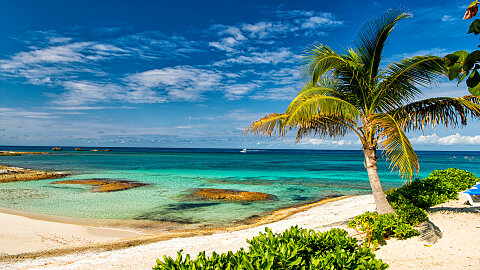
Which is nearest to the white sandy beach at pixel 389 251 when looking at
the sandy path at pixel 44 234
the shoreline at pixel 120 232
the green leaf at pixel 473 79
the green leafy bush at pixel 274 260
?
the sandy path at pixel 44 234

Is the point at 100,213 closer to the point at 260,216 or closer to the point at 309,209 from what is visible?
the point at 260,216

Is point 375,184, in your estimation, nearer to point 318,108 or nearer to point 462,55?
point 318,108

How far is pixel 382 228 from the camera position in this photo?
6.45m

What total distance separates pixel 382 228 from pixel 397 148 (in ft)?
6.35

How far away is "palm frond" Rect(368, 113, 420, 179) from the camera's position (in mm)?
6074

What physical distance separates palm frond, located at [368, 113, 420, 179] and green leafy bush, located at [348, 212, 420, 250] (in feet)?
4.12

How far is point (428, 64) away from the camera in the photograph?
6.89m

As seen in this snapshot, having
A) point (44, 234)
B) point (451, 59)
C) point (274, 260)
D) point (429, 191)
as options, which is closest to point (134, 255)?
point (44, 234)

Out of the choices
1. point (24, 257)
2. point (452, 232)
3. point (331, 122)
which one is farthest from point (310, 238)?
point (24, 257)

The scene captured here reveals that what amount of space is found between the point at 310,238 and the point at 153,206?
43.7ft

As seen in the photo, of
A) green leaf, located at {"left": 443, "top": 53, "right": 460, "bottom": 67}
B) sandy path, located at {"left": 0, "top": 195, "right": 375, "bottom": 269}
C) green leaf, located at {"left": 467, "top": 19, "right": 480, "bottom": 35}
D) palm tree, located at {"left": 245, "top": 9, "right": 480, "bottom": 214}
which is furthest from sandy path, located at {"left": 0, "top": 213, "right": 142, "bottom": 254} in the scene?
green leaf, located at {"left": 467, "top": 19, "right": 480, "bottom": 35}

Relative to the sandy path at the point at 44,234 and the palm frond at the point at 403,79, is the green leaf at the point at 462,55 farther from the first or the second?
the sandy path at the point at 44,234

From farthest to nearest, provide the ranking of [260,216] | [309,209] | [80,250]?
1. [309,209]
2. [260,216]
3. [80,250]

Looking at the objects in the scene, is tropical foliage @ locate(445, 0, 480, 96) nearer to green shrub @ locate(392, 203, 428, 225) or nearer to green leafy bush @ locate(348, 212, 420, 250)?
green leafy bush @ locate(348, 212, 420, 250)
